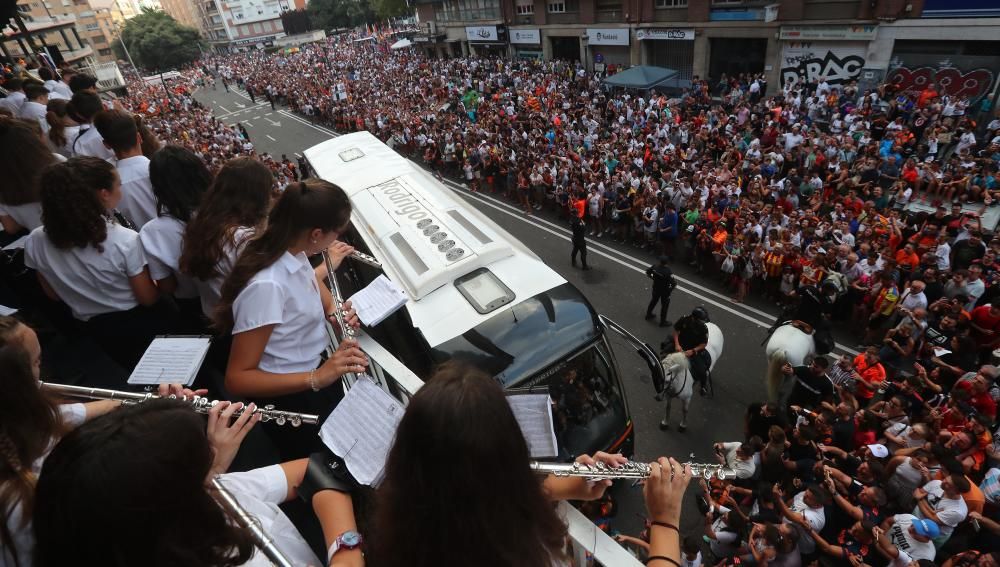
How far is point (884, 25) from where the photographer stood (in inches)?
689

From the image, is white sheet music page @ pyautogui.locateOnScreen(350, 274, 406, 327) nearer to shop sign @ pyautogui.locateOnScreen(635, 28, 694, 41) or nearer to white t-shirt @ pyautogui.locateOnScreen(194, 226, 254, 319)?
white t-shirt @ pyautogui.locateOnScreen(194, 226, 254, 319)

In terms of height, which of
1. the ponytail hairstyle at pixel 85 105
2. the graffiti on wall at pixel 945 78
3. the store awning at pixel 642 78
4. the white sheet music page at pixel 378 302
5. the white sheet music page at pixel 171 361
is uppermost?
the ponytail hairstyle at pixel 85 105

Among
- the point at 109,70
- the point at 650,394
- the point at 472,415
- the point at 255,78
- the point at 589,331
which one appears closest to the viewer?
the point at 472,415

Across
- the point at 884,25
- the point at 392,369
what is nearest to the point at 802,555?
the point at 392,369

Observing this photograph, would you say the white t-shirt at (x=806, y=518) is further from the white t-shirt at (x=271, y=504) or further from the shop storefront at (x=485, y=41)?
the shop storefront at (x=485, y=41)

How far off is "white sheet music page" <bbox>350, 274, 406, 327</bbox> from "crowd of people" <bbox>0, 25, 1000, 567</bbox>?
0.27 meters

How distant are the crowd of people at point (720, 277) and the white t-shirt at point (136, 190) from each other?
0.03m

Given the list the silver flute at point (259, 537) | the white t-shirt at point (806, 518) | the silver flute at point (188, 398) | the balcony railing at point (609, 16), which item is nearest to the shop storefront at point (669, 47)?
the balcony railing at point (609, 16)

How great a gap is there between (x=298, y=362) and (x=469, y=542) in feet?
5.87

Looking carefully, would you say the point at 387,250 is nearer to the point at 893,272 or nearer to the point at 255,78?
the point at 893,272

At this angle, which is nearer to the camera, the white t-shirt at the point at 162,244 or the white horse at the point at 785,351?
the white t-shirt at the point at 162,244

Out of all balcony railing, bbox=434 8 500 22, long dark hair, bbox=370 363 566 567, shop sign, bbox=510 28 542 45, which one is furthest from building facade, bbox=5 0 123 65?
long dark hair, bbox=370 363 566 567

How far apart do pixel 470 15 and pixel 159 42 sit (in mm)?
62252

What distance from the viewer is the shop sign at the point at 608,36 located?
2740cm
